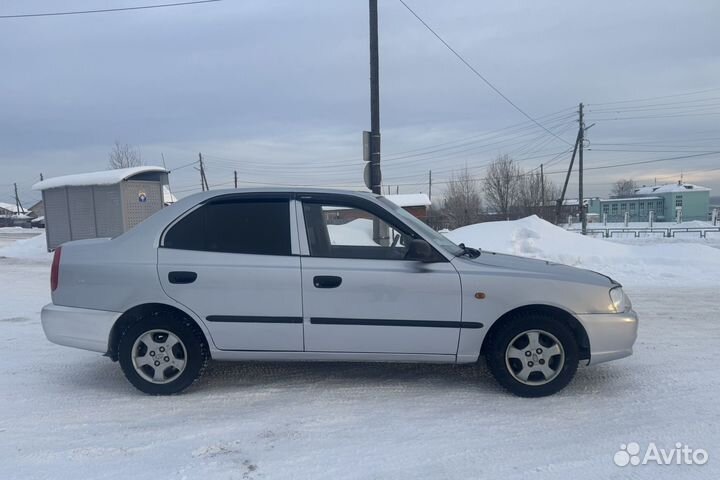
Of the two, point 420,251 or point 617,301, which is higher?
point 420,251

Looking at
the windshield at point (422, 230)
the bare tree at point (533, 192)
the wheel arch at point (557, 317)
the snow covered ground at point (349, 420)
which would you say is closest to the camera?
the snow covered ground at point (349, 420)

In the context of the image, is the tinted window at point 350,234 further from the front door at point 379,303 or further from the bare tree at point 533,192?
the bare tree at point 533,192

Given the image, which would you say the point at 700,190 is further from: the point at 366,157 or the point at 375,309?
the point at 375,309

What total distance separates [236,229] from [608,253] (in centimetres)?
1031

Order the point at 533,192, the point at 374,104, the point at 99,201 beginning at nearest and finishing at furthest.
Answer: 1. the point at 374,104
2. the point at 99,201
3. the point at 533,192

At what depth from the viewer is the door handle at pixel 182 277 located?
12.7ft

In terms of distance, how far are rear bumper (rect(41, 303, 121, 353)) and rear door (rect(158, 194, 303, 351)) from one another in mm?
595

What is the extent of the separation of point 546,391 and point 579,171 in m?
30.8

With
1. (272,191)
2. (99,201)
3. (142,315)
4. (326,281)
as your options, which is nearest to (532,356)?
(326,281)

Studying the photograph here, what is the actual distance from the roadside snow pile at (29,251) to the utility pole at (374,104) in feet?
Answer: 38.4

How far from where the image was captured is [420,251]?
3760mm

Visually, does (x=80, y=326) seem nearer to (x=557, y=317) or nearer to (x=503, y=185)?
(x=557, y=317)

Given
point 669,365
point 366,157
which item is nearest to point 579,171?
point 366,157

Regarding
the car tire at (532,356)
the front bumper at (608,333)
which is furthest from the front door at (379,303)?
the front bumper at (608,333)
